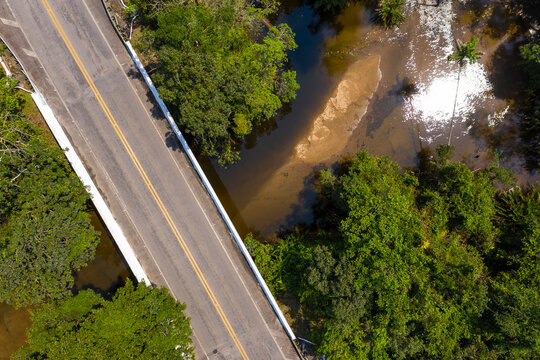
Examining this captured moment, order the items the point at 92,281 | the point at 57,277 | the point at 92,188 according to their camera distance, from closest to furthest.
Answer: the point at 57,277
the point at 92,188
the point at 92,281

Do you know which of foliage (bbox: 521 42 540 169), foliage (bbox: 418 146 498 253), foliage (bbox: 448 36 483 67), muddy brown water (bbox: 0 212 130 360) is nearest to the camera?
foliage (bbox: 418 146 498 253)

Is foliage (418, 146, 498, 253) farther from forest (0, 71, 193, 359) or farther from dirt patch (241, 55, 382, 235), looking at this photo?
forest (0, 71, 193, 359)

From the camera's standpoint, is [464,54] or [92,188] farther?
[464,54]

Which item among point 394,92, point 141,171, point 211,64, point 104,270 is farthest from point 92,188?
point 394,92

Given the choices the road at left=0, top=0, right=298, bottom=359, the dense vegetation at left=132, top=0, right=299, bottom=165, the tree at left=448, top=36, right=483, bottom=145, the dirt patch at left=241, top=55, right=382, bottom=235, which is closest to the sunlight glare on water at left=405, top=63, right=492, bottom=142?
the tree at left=448, top=36, right=483, bottom=145

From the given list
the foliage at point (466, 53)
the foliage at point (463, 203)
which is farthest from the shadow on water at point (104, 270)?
the foliage at point (466, 53)

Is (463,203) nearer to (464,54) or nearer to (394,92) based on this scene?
(394,92)
